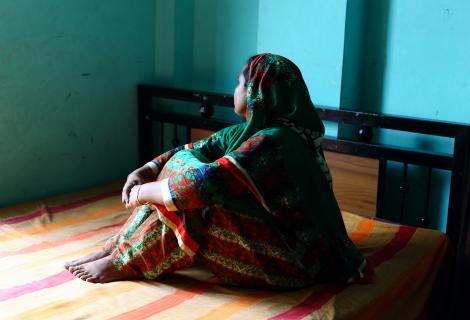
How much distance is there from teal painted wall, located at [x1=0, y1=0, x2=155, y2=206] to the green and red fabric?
0.96m

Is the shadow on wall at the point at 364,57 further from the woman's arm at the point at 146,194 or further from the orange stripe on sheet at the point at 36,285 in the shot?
the orange stripe on sheet at the point at 36,285

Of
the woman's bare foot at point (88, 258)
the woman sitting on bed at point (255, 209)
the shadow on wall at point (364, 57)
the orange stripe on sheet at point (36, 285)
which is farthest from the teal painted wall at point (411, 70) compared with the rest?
the orange stripe on sheet at point (36, 285)

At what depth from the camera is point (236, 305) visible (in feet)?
5.06

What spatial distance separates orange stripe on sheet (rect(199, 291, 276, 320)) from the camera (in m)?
1.48

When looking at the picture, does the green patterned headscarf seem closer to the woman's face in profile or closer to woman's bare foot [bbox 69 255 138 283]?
the woman's face in profile

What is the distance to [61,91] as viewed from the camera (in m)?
2.53

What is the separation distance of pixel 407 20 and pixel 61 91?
4.87ft

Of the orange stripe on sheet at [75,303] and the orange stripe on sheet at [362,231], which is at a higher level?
the orange stripe on sheet at [362,231]

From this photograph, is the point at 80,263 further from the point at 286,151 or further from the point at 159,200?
the point at 286,151

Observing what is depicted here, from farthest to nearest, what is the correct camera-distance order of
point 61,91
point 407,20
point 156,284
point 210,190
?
1. point 61,91
2. point 407,20
3. point 156,284
4. point 210,190

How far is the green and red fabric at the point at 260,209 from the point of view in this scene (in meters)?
1.56

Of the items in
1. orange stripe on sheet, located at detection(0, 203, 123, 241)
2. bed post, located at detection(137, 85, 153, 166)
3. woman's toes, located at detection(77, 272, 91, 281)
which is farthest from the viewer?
bed post, located at detection(137, 85, 153, 166)

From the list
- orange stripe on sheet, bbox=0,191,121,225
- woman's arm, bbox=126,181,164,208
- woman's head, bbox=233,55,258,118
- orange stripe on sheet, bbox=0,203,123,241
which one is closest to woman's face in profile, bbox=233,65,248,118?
woman's head, bbox=233,55,258,118

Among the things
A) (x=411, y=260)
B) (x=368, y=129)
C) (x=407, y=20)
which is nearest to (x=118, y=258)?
(x=411, y=260)
